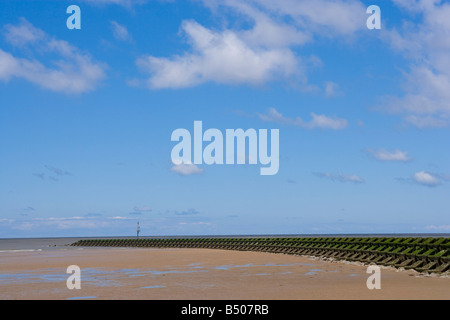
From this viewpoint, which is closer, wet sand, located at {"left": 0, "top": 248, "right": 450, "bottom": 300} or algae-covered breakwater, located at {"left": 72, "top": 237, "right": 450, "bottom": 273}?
wet sand, located at {"left": 0, "top": 248, "right": 450, "bottom": 300}

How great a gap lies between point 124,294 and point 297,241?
38.7 metres

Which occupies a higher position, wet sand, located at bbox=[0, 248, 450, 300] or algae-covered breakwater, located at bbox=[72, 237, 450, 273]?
algae-covered breakwater, located at bbox=[72, 237, 450, 273]

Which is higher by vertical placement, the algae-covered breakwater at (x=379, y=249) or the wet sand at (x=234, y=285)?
the algae-covered breakwater at (x=379, y=249)

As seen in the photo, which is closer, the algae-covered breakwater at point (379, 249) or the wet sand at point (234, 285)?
the wet sand at point (234, 285)

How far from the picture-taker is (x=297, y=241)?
57875 millimetres

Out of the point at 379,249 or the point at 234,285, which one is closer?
the point at 234,285

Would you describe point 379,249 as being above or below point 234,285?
above
